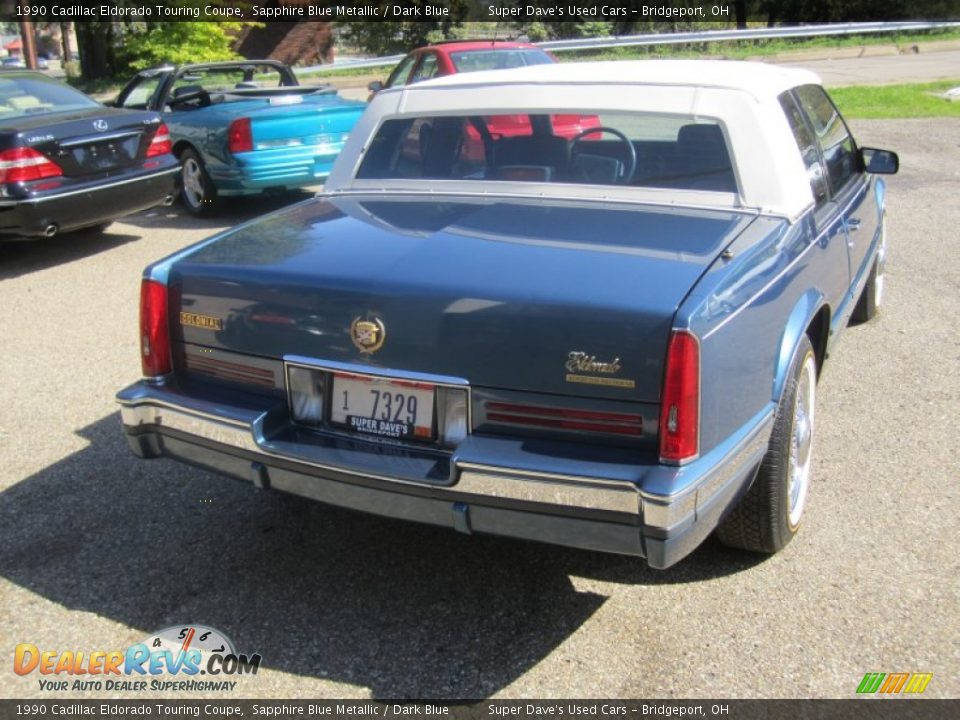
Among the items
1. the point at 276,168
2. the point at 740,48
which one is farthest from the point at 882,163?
the point at 740,48

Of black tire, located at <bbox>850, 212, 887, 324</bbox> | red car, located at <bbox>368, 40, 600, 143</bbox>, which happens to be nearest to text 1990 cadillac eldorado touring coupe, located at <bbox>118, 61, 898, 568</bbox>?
black tire, located at <bbox>850, 212, 887, 324</bbox>

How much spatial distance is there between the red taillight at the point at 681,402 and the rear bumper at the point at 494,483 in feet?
0.17

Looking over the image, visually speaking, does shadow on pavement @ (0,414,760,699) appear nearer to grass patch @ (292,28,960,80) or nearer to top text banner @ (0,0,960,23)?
grass patch @ (292,28,960,80)

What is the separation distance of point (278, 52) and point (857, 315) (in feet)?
115

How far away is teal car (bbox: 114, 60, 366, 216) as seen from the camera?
8.82 metres

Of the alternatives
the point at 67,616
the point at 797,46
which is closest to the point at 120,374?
the point at 67,616

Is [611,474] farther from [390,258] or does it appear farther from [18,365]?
[18,365]

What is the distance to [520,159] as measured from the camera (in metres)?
3.97

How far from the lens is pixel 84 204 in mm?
7754

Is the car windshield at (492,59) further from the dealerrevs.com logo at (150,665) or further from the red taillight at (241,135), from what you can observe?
the dealerrevs.com logo at (150,665)

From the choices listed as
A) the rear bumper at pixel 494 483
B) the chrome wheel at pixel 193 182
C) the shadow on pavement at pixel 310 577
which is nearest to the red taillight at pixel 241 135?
the chrome wheel at pixel 193 182

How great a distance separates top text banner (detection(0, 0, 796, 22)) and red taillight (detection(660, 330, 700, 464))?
92.4 ft

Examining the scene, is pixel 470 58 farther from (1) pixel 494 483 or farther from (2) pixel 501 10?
(2) pixel 501 10

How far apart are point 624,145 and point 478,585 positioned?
184cm
